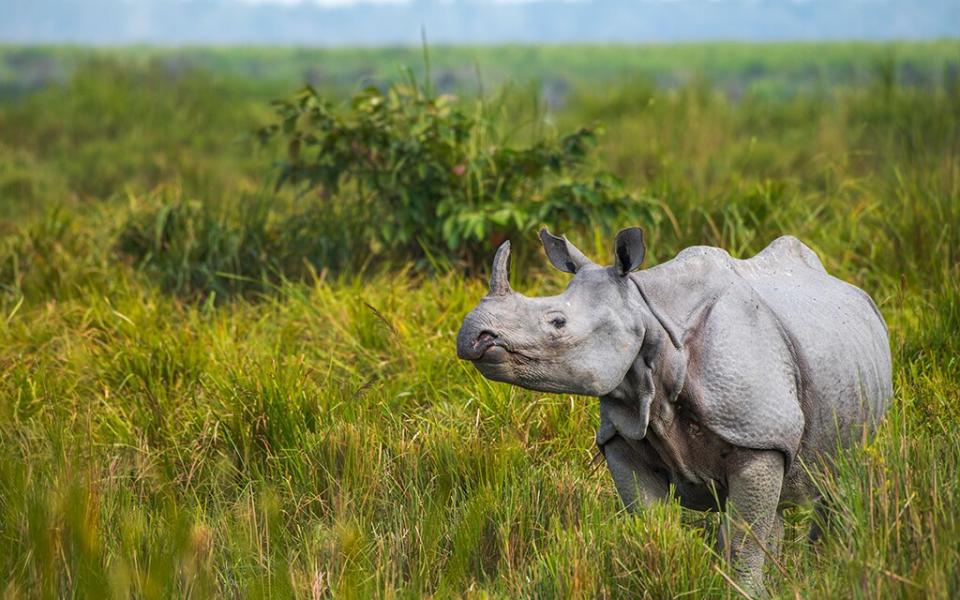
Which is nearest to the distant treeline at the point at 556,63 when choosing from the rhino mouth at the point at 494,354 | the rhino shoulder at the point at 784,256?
the rhino shoulder at the point at 784,256

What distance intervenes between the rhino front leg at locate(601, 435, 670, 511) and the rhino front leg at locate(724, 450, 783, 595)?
21 centimetres

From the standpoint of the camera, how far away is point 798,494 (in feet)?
11.0

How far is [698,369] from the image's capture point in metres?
3.07

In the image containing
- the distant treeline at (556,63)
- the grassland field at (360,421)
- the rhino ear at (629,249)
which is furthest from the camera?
the distant treeline at (556,63)

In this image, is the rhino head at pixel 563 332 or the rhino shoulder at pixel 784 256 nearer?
the rhino head at pixel 563 332

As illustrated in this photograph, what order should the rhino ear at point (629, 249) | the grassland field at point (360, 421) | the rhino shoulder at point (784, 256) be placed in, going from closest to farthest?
the rhino ear at point (629, 249), the grassland field at point (360, 421), the rhino shoulder at point (784, 256)

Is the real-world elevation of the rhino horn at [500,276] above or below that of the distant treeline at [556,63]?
above

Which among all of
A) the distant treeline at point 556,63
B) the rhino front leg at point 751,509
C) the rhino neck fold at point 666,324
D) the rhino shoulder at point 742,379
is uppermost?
the rhino neck fold at point 666,324

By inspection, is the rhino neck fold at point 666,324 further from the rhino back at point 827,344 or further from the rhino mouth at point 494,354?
the rhino mouth at point 494,354

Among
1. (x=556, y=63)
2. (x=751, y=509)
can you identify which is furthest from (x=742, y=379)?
(x=556, y=63)

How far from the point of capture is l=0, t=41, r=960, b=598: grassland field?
316 cm

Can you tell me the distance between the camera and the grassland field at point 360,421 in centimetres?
316

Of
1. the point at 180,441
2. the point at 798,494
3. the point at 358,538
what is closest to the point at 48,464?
the point at 180,441

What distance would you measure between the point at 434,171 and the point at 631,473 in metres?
3.50
